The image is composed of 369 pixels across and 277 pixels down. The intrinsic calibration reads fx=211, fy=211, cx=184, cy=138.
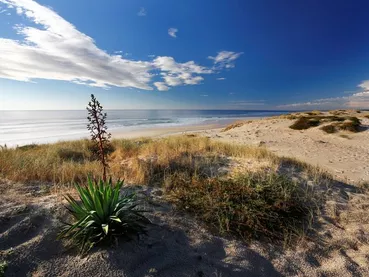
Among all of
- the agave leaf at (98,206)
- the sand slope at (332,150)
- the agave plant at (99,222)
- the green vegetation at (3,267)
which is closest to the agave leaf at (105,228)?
the agave plant at (99,222)

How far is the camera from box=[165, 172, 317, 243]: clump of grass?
3598 mm

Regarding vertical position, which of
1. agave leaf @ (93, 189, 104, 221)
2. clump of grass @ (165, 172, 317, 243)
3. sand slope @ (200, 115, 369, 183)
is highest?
agave leaf @ (93, 189, 104, 221)

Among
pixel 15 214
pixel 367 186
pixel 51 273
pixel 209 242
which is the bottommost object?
pixel 367 186

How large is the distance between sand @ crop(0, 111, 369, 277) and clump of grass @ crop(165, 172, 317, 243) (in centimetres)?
24

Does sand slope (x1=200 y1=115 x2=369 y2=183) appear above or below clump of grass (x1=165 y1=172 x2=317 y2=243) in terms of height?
below

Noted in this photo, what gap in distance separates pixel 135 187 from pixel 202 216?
6.29 feet

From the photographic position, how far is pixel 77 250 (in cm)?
277

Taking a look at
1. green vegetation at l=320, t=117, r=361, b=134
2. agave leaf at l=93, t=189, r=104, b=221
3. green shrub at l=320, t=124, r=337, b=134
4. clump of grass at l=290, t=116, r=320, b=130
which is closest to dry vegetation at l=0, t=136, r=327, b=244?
agave leaf at l=93, t=189, r=104, b=221

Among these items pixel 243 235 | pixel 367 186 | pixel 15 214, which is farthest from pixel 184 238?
pixel 367 186

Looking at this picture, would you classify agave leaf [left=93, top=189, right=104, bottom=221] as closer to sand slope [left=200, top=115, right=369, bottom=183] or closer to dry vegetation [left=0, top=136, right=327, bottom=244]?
dry vegetation [left=0, top=136, right=327, bottom=244]

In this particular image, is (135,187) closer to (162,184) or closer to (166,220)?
(162,184)

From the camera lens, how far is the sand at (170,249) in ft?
8.45

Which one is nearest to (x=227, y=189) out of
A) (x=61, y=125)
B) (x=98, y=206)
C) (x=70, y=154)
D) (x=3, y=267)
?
(x=98, y=206)

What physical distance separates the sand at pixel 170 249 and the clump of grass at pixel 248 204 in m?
0.24
